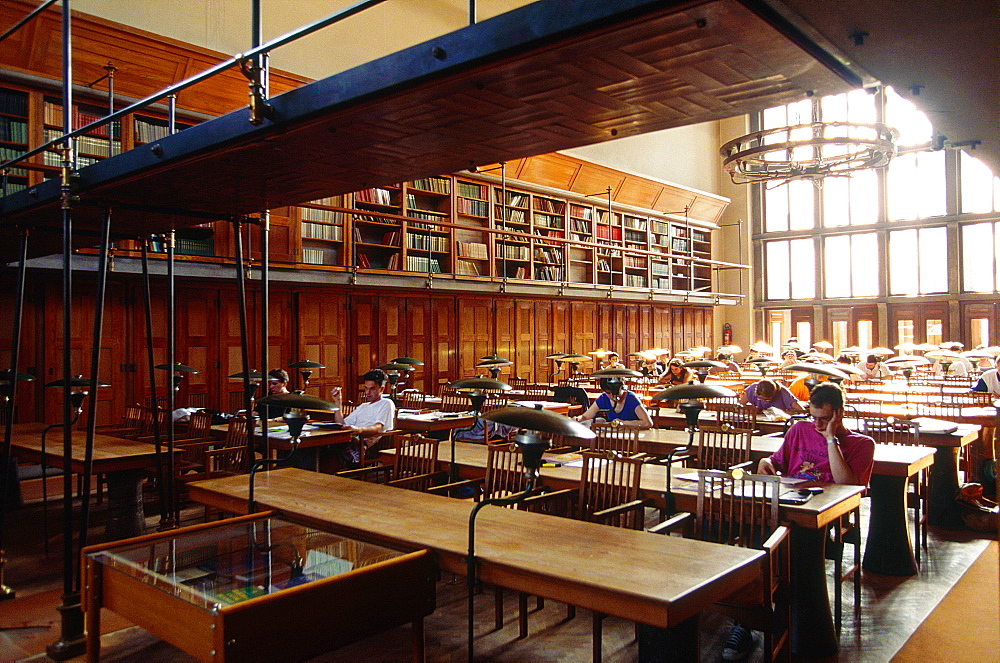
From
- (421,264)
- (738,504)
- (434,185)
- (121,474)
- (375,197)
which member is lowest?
(121,474)

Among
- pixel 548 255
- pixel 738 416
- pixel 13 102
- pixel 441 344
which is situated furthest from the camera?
pixel 548 255

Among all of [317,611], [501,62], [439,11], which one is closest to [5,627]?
[317,611]

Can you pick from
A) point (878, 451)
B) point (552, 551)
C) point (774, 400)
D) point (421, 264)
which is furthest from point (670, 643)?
point (421, 264)

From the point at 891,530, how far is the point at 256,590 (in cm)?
386

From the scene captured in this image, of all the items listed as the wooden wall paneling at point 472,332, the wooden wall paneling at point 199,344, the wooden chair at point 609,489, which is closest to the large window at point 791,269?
the wooden wall paneling at point 472,332

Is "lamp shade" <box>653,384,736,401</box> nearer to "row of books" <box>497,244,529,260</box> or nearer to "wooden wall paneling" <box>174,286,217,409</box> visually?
"wooden wall paneling" <box>174,286,217,409</box>

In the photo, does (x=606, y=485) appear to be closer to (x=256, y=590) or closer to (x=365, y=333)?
(x=256, y=590)

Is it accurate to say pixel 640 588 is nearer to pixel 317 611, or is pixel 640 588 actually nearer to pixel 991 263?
pixel 317 611

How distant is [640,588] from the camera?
83.6 inches

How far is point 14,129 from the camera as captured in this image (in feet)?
23.1

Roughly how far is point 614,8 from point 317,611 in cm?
191

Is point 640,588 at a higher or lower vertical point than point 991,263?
lower

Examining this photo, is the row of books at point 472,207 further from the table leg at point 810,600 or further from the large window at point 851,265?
the large window at point 851,265

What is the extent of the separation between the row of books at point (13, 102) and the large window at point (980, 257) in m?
18.0
